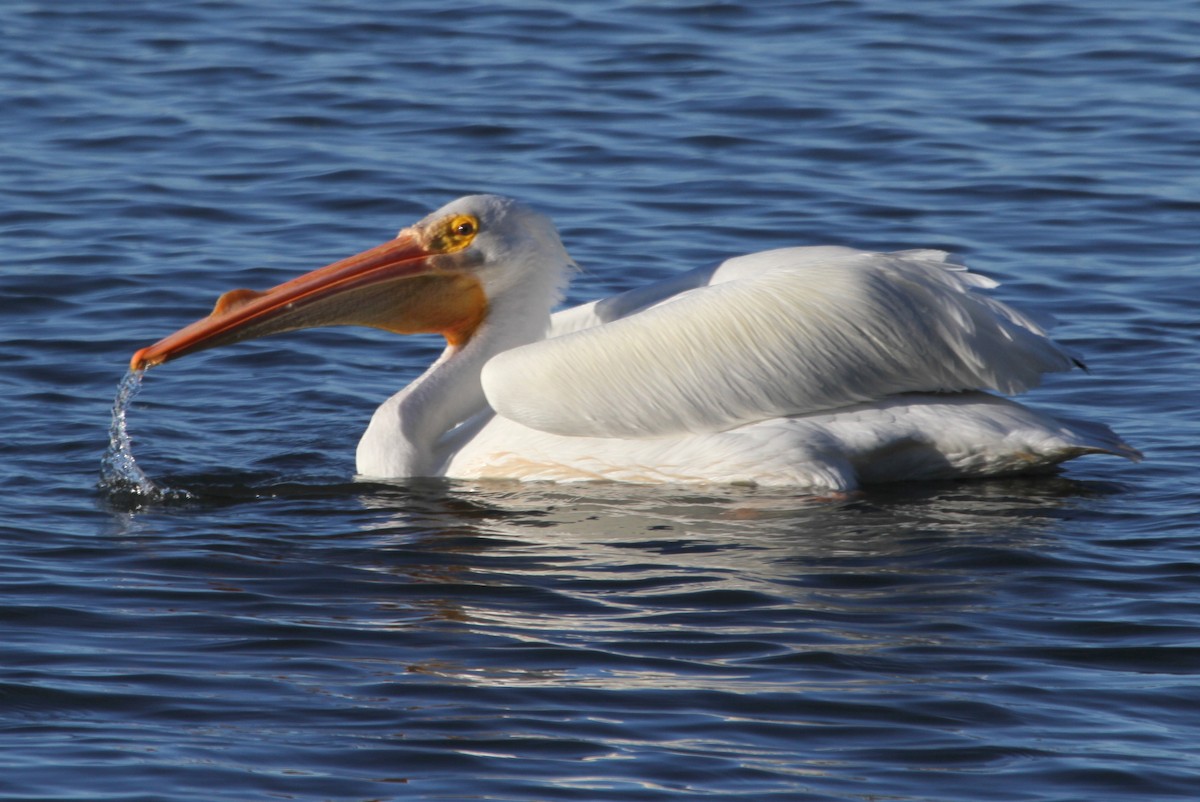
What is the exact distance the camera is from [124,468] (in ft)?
20.1

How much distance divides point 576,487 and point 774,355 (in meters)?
0.77

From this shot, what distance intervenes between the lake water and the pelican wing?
0.29m

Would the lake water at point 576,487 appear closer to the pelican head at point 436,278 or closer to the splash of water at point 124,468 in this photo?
the splash of water at point 124,468

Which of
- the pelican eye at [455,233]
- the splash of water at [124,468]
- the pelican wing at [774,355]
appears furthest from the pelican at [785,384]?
the pelican eye at [455,233]

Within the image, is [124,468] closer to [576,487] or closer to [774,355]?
[576,487]

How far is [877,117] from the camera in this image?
34.9 ft

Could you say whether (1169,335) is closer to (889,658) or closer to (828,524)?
(828,524)

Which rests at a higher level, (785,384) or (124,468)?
(785,384)

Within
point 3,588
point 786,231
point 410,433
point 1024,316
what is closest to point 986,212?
point 786,231

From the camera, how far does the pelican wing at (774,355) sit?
5832mm

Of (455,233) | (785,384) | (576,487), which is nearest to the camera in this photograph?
(785,384)

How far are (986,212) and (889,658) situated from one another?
16.9 ft

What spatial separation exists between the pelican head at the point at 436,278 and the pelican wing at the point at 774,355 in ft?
1.64

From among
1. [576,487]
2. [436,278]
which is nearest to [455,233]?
[436,278]
